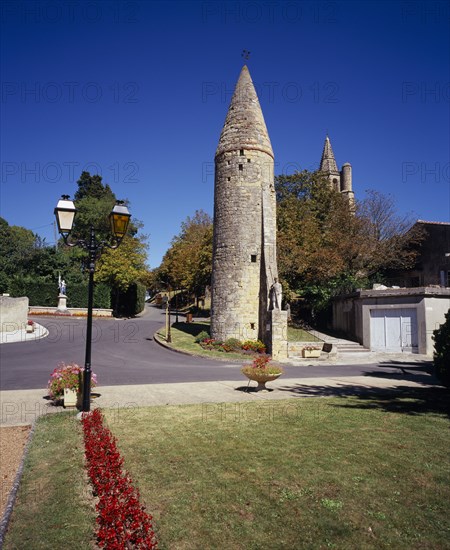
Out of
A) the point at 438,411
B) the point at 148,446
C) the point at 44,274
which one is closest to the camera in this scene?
the point at 148,446

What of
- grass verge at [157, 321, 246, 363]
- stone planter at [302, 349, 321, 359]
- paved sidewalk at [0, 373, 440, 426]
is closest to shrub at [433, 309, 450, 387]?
paved sidewalk at [0, 373, 440, 426]

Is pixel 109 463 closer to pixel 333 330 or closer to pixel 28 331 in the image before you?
pixel 28 331

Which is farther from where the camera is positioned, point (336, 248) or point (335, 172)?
point (335, 172)

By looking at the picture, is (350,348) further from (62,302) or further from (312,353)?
(62,302)

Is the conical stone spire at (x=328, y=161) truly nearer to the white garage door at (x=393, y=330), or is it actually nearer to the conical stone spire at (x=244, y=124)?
the conical stone spire at (x=244, y=124)

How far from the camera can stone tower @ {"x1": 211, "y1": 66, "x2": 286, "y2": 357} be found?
80.2ft

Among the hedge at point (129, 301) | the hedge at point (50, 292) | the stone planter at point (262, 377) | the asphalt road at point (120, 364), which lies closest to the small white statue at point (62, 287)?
the hedge at point (50, 292)

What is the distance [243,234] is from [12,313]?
662 inches

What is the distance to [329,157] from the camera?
53.9 metres

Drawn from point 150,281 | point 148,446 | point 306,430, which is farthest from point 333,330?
point 150,281

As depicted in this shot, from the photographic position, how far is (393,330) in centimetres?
2388

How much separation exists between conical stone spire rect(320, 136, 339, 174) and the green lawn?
158 ft

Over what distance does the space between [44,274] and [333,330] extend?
3120cm

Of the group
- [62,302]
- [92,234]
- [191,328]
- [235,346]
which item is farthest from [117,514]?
[62,302]
